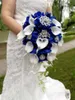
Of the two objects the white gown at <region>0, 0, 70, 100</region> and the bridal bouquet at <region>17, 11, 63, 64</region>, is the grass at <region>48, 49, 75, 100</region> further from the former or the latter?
the bridal bouquet at <region>17, 11, 63, 64</region>

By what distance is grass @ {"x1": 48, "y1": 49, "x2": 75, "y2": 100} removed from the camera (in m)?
6.62

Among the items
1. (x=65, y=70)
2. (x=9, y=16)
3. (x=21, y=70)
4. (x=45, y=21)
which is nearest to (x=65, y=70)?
(x=65, y=70)

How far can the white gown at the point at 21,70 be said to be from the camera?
3590mm

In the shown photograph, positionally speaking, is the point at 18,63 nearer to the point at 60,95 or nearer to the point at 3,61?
the point at 60,95

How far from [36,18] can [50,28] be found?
0.17 metres

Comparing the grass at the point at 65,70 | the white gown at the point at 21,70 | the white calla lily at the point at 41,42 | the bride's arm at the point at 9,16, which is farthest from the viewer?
the grass at the point at 65,70

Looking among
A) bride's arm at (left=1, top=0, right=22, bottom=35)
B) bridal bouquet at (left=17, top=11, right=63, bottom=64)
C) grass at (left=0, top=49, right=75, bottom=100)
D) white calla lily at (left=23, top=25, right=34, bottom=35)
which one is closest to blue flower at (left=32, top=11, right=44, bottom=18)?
bridal bouquet at (left=17, top=11, right=63, bottom=64)

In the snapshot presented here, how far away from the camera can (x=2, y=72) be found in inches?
300

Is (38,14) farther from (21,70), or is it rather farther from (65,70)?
(65,70)

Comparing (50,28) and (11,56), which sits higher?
(50,28)

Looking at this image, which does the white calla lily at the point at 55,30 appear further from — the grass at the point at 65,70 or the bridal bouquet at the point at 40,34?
the grass at the point at 65,70

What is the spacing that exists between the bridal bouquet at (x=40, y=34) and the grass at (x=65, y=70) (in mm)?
2499

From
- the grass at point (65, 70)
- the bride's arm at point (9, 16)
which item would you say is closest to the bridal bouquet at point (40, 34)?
the bride's arm at point (9, 16)

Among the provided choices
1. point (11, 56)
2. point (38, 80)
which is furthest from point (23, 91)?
point (11, 56)
